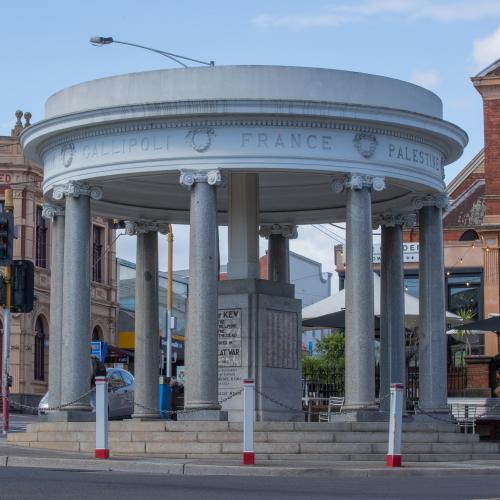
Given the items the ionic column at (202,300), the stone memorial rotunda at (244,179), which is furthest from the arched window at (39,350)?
the ionic column at (202,300)

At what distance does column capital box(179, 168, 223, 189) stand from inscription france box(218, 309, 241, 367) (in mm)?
3510

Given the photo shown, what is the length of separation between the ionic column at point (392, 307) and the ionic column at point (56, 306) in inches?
268

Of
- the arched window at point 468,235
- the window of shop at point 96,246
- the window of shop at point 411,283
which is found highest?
the window of shop at point 96,246

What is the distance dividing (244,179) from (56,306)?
4.61 m

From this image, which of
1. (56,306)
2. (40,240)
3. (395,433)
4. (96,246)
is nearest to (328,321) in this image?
(56,306)

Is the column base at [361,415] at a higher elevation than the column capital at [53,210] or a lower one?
lower

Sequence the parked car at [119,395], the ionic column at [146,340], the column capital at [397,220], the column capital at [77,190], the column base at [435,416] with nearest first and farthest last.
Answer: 1. the column capital at [77,190]
2. the column base at [435,416]
3. the column capital at [397,220]
4. the ionic column at [146,340]
5. the parked car at [119,395]

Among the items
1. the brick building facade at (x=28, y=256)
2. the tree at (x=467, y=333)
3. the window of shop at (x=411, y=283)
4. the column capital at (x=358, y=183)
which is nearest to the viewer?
the column capital at (x=358, y=183)

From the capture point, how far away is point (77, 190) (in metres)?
27.3

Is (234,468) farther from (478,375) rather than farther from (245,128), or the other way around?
(478,375)

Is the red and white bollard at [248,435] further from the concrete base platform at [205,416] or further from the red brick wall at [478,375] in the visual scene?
the red brick wall at [478,375]

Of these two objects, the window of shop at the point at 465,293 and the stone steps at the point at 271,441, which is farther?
the window of shop at the point at 465,293

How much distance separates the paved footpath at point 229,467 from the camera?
68.3ft

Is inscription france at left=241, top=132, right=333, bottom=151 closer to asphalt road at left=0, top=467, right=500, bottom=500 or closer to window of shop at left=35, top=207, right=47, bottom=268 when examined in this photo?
asphalt road at left=0, top=467, right=500, bottom=500
